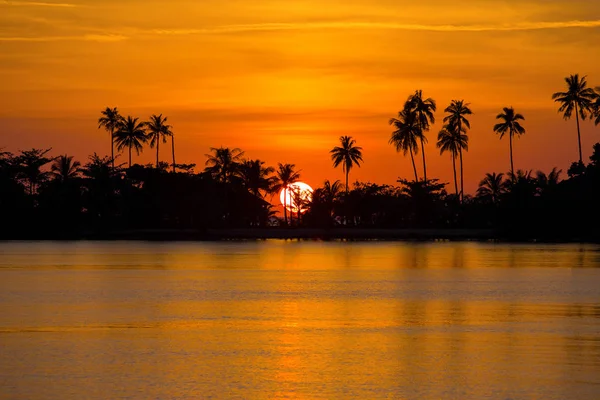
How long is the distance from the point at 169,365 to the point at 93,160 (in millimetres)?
126717

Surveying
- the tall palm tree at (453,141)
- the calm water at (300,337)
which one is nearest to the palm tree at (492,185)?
the tall palm tree at (453,141)

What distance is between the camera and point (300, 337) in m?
31.5

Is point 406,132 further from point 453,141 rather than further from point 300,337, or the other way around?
point 300,337

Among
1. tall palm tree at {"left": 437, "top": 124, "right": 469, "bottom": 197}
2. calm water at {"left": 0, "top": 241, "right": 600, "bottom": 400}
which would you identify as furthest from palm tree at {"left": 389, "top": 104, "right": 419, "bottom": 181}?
calm water at {"left": 0, "top": 241, "right": 600, "bottom": 400}

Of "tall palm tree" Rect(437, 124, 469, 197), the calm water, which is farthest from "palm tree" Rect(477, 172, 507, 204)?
the calm water

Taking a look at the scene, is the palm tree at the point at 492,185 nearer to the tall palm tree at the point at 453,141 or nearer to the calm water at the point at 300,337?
the tall palm tree at the point at 453,141

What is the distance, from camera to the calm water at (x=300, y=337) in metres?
22.5

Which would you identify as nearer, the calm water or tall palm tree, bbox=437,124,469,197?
the calm water

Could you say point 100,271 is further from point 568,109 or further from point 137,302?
point 568,109

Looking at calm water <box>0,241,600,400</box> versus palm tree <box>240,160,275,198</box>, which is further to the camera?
palm tree <box>240,160,275,198</box>

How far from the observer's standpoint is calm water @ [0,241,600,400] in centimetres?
2253

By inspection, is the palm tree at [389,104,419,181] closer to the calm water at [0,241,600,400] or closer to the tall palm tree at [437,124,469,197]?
the tall palm tree at [437,124,469,197]

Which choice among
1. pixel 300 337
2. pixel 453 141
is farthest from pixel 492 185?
pixel 300 337

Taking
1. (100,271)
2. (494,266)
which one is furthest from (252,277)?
(494,266)
